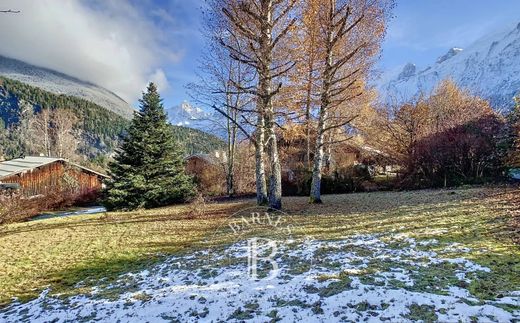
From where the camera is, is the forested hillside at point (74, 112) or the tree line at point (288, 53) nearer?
the tree line at point (288, 53)

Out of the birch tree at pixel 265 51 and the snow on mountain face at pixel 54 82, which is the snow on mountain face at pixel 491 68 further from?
the birch tree at pixel 265 51

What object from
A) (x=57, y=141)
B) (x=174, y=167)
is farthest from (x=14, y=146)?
(x=174, y=167)

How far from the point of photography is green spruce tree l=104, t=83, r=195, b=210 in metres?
15.1

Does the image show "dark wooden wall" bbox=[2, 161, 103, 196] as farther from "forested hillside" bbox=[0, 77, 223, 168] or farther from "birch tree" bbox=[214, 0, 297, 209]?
"forested hillside" bbox=[0, 77, 223, 168]

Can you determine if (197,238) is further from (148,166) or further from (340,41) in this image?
(148,166)

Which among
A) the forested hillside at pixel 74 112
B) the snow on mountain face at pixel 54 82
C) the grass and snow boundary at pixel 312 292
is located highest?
the snow on mountain face at pixel 54 82

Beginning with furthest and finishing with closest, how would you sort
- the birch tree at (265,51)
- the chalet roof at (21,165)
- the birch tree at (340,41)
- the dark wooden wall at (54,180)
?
the dark wooden wall at (54,180)
the chalet roof at (21,165)
the birch tree at (340,41)
the birch tree at (265,51)

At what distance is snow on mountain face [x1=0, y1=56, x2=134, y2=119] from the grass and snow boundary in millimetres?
120615

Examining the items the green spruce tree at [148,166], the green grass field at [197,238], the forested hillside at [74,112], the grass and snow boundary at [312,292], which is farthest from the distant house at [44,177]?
the forested hillside at [74,112]

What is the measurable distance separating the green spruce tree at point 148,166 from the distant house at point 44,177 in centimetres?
1085

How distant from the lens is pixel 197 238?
24.8 ft

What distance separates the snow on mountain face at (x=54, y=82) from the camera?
364ft

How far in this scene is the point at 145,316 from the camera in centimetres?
382

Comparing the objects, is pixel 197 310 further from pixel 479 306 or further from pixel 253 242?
pixel 479 306
